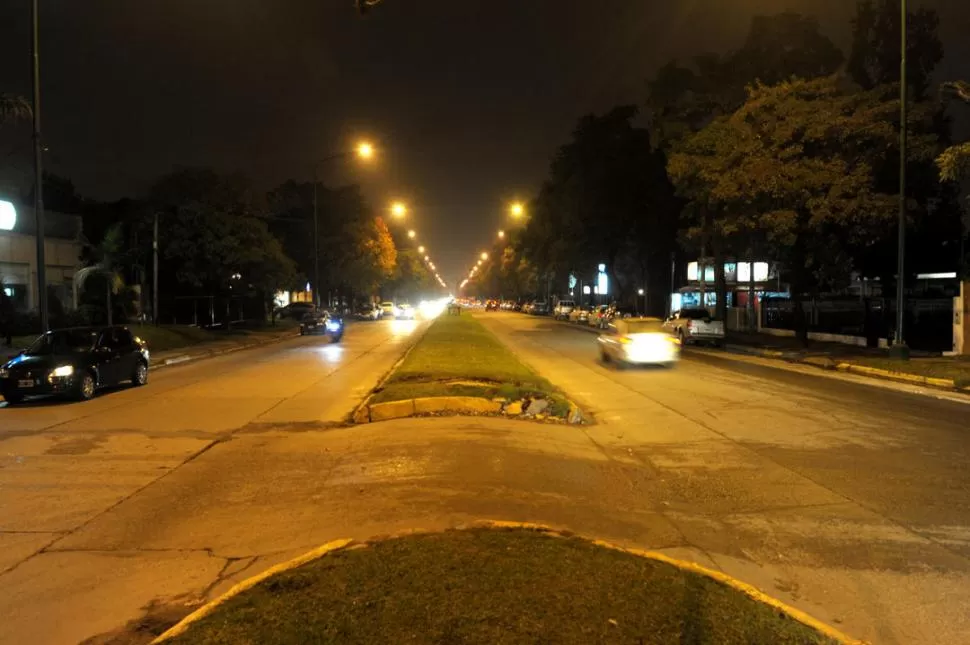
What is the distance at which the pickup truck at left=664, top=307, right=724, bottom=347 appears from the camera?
3279 centimetres

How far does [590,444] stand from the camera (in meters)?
11.0

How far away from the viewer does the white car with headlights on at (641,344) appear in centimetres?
2231

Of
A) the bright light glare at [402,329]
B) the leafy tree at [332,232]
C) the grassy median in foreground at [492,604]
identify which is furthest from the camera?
the leafy tree at [332,232]

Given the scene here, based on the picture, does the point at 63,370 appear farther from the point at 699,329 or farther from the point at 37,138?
the point at 699,329

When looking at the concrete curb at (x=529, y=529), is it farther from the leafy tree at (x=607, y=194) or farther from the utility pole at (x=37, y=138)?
the leafy tree at (x=607, y=194)

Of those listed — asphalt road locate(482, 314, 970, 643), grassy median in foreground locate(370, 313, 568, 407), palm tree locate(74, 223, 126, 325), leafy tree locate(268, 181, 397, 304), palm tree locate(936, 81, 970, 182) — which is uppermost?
leafy tree locate(268, 181, 397, 304)

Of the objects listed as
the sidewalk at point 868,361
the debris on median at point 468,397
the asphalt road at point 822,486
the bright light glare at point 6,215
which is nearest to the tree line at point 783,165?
the sidewalk at point 868,361

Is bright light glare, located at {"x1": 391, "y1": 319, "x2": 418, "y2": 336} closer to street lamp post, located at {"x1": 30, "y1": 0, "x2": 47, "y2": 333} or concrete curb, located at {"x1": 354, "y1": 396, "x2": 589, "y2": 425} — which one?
street lamp post, located at {"x1": 30, "y1": 0, "x2": 47, "y2": 333}

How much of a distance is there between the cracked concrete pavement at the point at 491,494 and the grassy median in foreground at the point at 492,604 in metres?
0.93

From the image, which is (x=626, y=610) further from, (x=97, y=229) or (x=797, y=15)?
(x=97, y=229)

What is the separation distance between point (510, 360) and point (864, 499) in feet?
43.7

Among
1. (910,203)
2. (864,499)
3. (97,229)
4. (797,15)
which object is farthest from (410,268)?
(864,499)

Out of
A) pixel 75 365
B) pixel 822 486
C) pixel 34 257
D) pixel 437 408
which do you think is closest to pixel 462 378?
pixel 437 408

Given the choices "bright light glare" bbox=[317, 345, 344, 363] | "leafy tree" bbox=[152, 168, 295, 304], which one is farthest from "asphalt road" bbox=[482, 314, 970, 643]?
"leafy tree" bbox=[152, 168, 295, 304]
